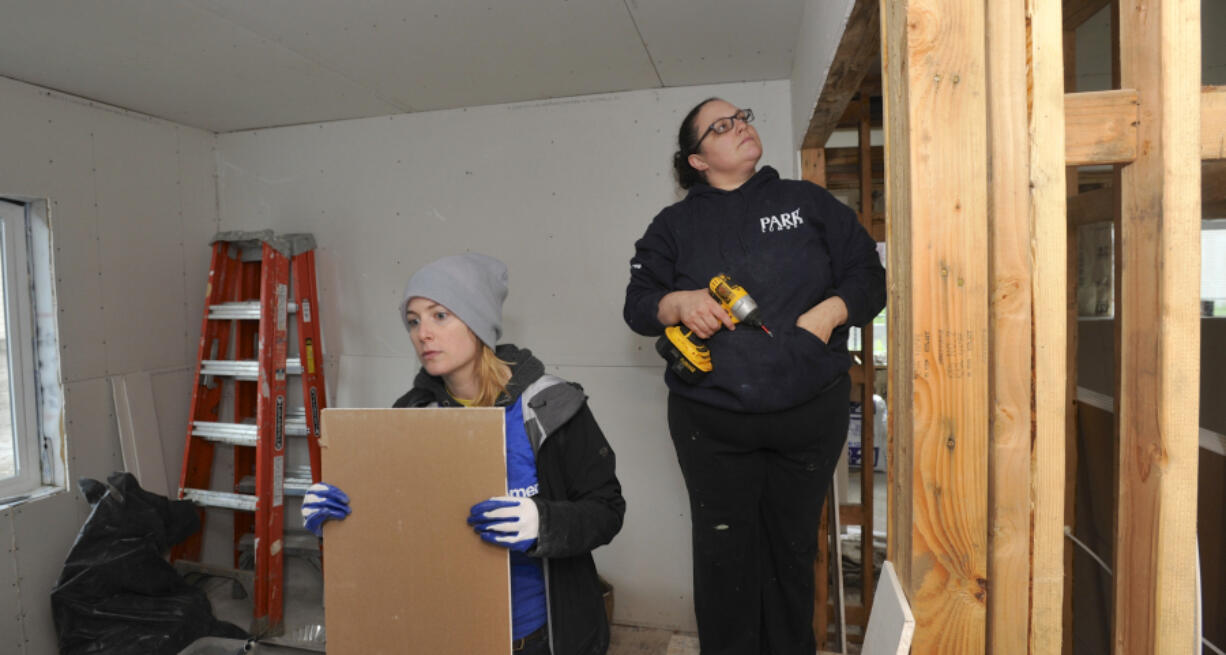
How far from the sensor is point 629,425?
8.14 ft

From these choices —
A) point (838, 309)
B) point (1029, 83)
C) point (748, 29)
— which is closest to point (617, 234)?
point (748, 29)

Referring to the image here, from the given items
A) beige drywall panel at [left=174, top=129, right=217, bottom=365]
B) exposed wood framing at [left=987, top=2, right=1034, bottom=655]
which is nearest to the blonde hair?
exposed wood framing at [left=987, top=2, right=1034, bottom=655]

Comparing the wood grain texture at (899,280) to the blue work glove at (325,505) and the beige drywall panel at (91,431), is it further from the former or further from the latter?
the beige drywall panel at (91,431)

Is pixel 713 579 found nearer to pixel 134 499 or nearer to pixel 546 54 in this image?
pixel 546 54

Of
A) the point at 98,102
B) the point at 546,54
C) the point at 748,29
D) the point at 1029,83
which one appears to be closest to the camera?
the point at 1029,83

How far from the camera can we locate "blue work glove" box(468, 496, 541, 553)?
1083mm

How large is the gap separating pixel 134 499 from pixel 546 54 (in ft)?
6.90

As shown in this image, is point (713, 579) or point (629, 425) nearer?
point (713, 579)

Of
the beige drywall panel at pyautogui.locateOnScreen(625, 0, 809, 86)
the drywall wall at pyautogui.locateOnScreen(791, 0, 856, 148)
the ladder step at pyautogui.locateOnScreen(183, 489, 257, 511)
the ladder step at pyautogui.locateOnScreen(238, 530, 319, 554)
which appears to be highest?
the beige drywall panel at pyautogui.locateOnScreen(625, 0, 809, 86)

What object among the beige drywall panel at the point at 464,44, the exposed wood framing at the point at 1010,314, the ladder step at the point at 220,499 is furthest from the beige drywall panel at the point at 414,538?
the ladder step at the point at 220,499

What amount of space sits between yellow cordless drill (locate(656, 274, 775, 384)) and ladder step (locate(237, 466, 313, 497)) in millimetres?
1915

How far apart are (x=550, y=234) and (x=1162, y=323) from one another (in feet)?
6.66

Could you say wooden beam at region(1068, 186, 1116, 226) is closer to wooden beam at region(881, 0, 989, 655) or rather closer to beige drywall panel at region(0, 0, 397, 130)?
wooden beam at region(881, 0, 989, 655)

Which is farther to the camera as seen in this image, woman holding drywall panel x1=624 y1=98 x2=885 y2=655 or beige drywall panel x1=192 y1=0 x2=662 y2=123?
beige drywall panel x1=192 y1=0 x2=662 y2=123
